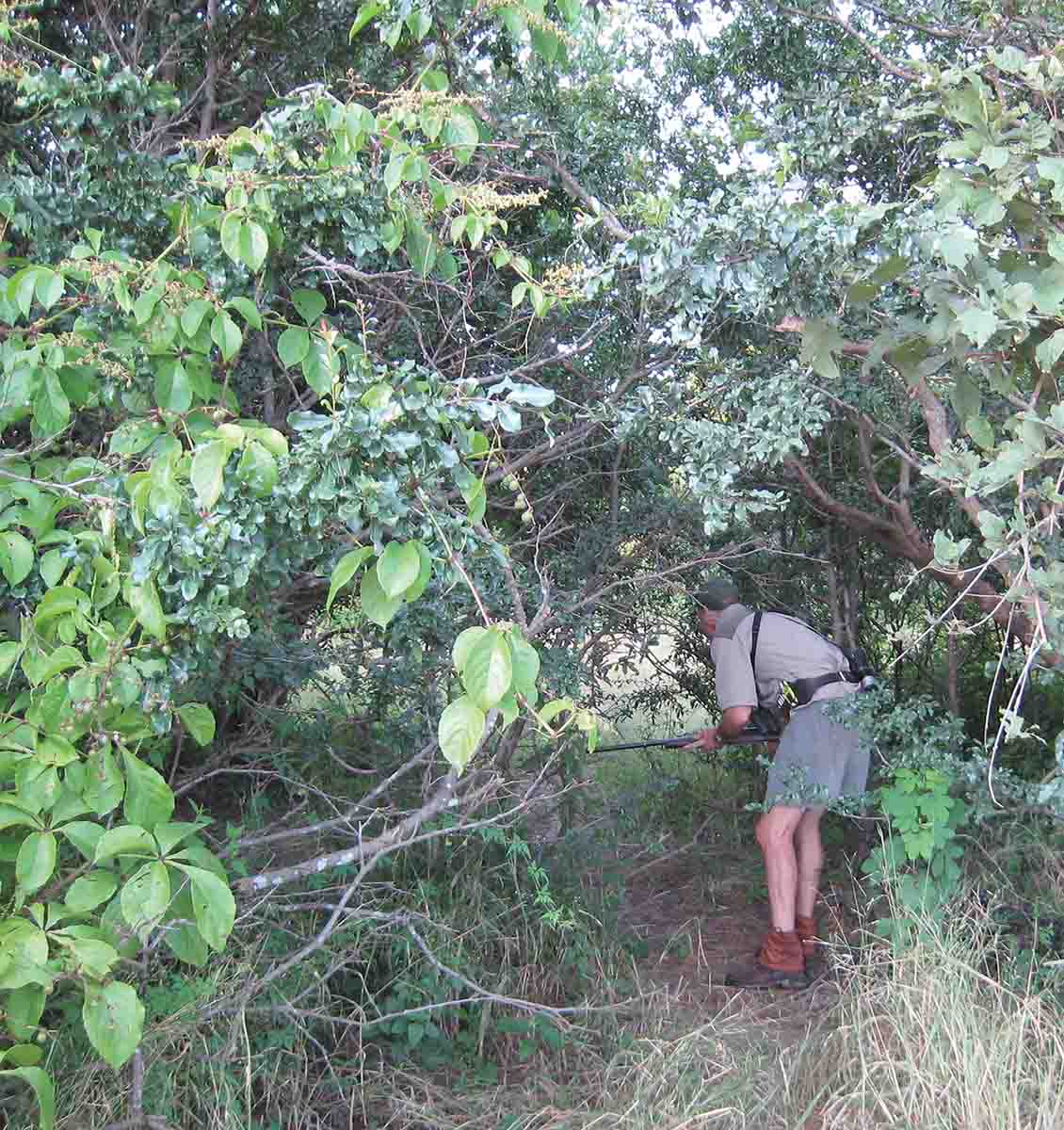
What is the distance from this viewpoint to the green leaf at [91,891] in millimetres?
2271

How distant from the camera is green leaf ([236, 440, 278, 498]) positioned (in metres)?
2.09

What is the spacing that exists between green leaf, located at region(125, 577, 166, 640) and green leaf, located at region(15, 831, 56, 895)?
Result: 0.44 m

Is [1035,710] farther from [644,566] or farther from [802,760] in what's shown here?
[644,566]

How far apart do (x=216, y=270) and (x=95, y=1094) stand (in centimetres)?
208

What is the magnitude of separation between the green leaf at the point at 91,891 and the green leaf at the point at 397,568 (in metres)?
0.87

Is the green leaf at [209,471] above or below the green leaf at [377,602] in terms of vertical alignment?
above

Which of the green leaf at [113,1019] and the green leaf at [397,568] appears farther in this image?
the green leaf at [113,1019]

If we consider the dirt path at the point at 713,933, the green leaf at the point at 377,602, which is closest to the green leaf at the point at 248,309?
the green leaf at the point at 377,602

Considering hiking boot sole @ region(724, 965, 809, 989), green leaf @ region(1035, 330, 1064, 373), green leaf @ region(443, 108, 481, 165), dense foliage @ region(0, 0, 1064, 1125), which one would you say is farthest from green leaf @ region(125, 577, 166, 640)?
hiking boot sole @ region(724, 965, 809, 989)

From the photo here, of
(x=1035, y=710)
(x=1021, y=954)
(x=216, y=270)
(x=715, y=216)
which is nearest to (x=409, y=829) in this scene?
(x=216, y=270)

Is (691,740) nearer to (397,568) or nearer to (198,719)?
(198,719)

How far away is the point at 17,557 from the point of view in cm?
226

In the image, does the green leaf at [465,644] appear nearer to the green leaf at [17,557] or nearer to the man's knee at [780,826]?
the green leaf at [17,557]

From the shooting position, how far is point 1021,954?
3895 millimetres
